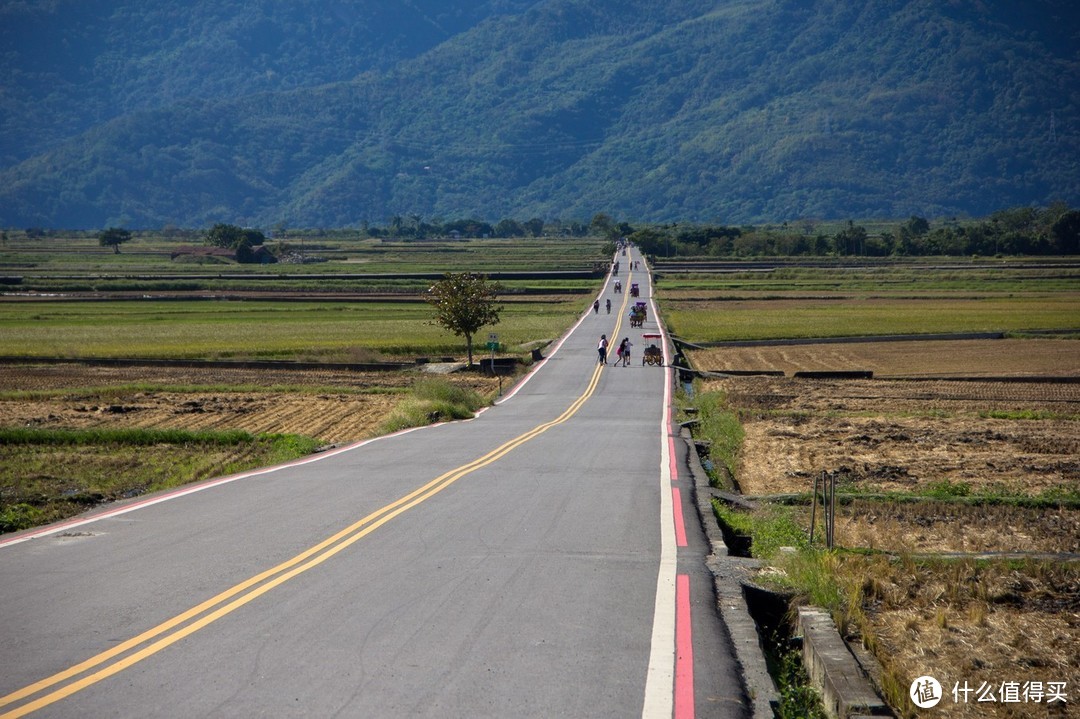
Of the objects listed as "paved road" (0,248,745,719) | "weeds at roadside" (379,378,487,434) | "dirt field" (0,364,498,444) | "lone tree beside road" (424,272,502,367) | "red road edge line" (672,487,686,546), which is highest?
"lone tree beside road" (424,272,502,367)

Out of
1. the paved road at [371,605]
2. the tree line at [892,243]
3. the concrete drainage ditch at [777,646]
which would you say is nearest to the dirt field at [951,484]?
the concrete drainage ditch at [777,646]

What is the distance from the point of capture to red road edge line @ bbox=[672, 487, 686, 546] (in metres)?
12.0

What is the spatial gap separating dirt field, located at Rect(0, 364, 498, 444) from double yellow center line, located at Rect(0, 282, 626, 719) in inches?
576

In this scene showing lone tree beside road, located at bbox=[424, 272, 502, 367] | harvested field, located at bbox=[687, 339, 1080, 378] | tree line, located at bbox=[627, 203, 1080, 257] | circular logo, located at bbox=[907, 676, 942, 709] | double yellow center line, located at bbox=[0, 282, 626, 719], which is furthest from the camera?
tree line, located at bbox=[627, 203, 1080, 257]

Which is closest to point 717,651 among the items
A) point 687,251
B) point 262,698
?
Result: point 262,698

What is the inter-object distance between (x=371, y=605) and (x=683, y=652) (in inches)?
104

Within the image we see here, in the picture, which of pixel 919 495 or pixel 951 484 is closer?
pixel 919 495

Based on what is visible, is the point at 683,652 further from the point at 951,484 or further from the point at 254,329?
the point at 254,329

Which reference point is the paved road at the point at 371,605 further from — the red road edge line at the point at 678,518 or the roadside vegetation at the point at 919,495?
the roadside vegetation at the point at 919,495

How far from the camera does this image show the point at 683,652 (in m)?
7.95

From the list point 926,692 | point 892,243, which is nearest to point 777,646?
point 926,692

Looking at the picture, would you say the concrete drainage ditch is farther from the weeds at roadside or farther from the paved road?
the weeds at roadside

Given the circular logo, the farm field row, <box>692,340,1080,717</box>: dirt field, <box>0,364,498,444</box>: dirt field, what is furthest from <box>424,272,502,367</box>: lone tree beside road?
the circular logo

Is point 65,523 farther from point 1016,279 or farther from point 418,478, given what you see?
point 1016,279
